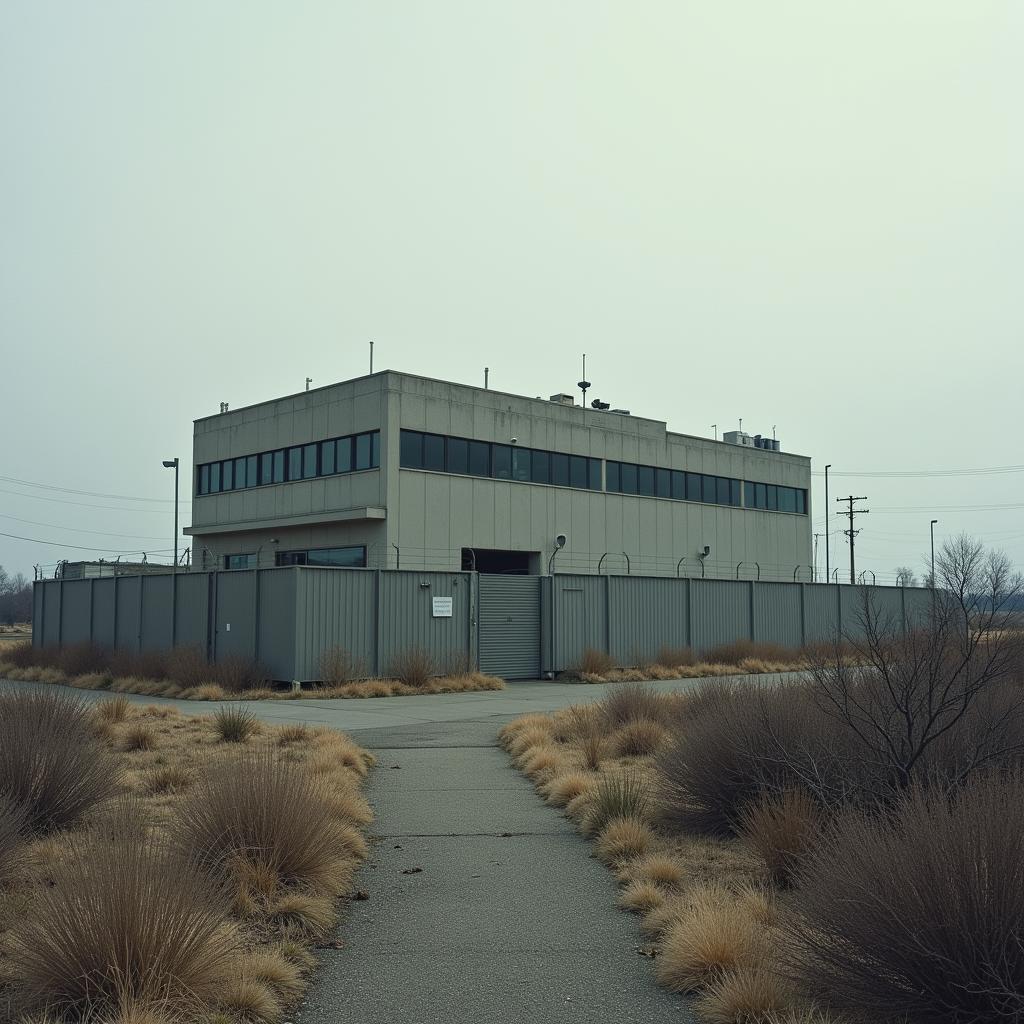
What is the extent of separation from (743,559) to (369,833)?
40.7 metres

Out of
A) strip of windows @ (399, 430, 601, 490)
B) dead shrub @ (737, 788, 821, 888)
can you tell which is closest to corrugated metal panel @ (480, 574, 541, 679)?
strip of windows @ (399, 430, 601, 490)

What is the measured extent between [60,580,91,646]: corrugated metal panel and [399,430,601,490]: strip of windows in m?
11.4

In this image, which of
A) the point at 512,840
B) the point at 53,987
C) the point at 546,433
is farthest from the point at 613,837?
the point at 546,433

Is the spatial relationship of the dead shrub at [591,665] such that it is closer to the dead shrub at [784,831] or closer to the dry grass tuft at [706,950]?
the dead shrub at [784,831]

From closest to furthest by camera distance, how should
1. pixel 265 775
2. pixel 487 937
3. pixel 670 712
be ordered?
pixel 487 937, pixel 265 775, pixel 670 712

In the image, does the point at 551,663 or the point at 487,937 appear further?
the point at 551,663

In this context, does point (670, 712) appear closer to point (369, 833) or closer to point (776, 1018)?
point (369, 833)

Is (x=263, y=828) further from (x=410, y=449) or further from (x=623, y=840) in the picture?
(x=410, y=449)

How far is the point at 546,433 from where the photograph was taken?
134 ft

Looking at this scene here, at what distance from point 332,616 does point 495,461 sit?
12683mm

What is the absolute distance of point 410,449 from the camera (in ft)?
119

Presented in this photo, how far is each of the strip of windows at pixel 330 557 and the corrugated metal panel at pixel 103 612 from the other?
262 inches

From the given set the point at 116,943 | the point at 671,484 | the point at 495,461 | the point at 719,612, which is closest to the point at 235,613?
the point at 495,461

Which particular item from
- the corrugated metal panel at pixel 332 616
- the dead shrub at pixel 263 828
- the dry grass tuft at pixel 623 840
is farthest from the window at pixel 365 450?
the dead shrub at pixel 263 828
